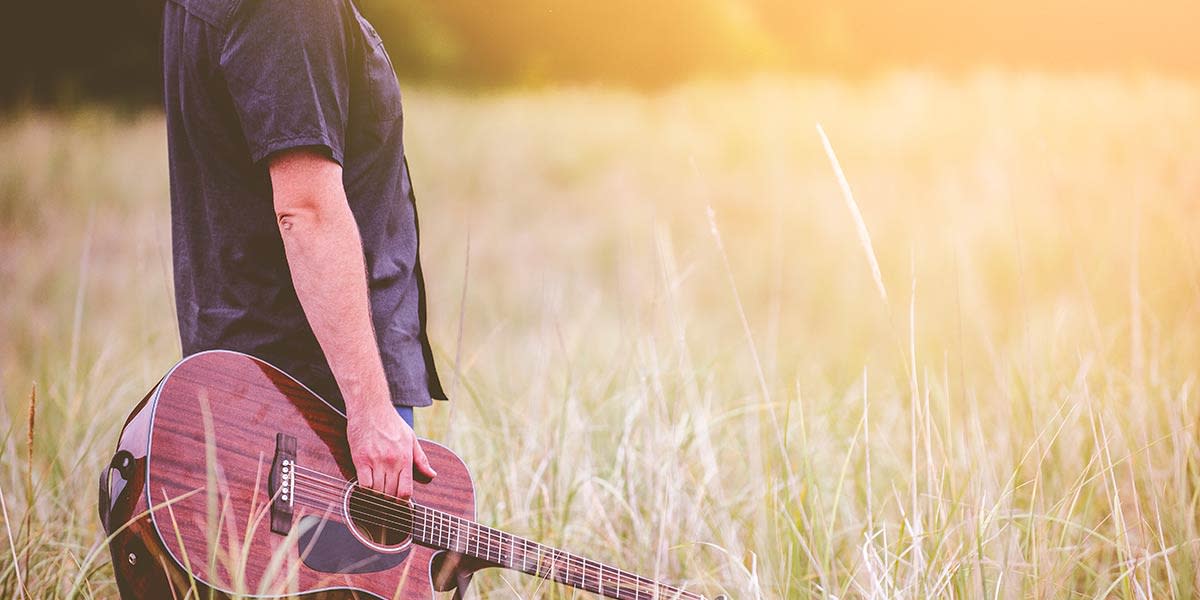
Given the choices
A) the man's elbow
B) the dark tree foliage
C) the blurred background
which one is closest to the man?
the man's elbow

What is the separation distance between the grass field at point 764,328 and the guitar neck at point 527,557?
0.35 feet

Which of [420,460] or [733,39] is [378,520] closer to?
[420,460]

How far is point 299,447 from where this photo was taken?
114 centimetres

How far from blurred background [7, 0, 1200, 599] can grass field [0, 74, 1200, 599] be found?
0.01 metres

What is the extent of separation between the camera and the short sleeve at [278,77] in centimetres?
106

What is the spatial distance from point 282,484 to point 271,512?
0.03m

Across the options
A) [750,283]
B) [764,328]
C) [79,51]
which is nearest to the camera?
[764,328]

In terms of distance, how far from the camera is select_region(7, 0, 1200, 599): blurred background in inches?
59.4

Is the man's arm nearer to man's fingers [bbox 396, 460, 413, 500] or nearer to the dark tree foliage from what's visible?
man's fingers [bbox 396, 460, 413, 500]

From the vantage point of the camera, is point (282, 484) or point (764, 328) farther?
point (764, 328)

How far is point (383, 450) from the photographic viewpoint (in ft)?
3.76

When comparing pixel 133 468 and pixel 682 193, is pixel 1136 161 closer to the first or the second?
pixel 682 193

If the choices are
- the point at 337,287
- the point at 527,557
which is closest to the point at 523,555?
the point at 527,557

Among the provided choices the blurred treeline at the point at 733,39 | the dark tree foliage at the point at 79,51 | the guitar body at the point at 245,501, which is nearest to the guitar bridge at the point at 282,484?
the guitar body at the point at 245,501
